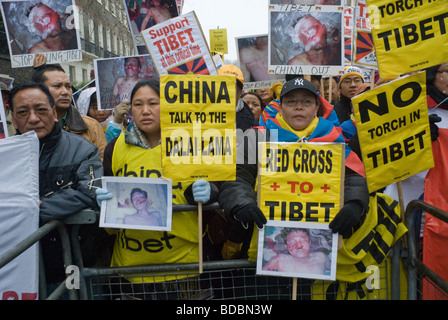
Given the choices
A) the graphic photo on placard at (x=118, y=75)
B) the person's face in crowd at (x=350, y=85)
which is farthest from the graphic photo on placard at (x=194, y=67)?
the person's face in crowd at (x=350, y=85)

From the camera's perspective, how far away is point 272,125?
2.67 metres

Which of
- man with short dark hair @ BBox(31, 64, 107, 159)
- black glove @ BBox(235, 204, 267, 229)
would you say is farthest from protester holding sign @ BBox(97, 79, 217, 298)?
man with short dark hair @ BBox(31, 64, 107, 159)

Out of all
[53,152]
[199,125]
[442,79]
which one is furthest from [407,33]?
[53,152]

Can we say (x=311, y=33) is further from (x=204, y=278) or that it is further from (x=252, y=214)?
(x=204, y=278)

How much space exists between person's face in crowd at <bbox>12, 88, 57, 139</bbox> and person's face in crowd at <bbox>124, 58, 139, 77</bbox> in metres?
2.27

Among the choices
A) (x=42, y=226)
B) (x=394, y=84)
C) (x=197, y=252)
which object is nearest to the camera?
(x=42, y=226)

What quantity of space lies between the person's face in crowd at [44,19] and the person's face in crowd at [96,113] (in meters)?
0.98

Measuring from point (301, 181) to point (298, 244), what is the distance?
39 cm

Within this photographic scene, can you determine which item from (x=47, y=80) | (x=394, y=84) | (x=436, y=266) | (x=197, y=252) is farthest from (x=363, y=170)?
(x=47, y=80)

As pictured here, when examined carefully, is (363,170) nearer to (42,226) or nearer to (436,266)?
(436,266)

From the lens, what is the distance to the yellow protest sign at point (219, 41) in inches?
375

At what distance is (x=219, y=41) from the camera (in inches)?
376

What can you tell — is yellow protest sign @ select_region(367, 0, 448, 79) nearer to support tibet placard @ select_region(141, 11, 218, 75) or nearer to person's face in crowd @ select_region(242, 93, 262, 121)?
support tibet placard @ select_region(141, 11, 218, 75)
